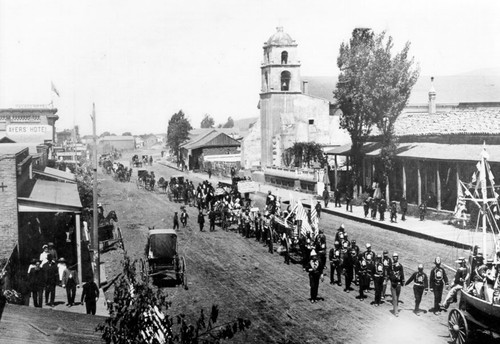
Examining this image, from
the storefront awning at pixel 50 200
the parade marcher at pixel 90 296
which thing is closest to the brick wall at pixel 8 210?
the storefront awning at pixel 50 200

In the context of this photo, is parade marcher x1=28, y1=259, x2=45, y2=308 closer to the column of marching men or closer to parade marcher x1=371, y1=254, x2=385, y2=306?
the column of marching men

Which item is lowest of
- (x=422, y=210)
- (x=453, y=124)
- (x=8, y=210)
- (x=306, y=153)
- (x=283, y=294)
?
(x=283, y=294)

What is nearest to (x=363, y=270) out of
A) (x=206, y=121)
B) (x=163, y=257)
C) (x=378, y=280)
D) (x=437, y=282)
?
(x=378, y=280)

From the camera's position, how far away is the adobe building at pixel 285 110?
192ft

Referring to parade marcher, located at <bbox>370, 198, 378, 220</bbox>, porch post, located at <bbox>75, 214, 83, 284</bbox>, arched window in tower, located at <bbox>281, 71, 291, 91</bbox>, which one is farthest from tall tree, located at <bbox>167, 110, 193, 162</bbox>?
porch post, located at <bbox>75, 214, 83, 284</bbox>

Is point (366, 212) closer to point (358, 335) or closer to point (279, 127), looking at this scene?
point (358, 335)

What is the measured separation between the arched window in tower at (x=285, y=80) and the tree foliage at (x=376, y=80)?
2267 cm

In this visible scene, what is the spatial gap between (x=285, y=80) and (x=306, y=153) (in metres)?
11.4

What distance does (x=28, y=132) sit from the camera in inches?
2313

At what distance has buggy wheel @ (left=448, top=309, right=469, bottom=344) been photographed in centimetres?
1120

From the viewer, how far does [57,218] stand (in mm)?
24484

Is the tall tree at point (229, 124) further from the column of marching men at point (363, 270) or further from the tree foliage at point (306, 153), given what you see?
the column of marching men at point (363, 270)

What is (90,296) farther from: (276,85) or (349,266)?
(276,85)

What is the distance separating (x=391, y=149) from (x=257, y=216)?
12.3 meters
